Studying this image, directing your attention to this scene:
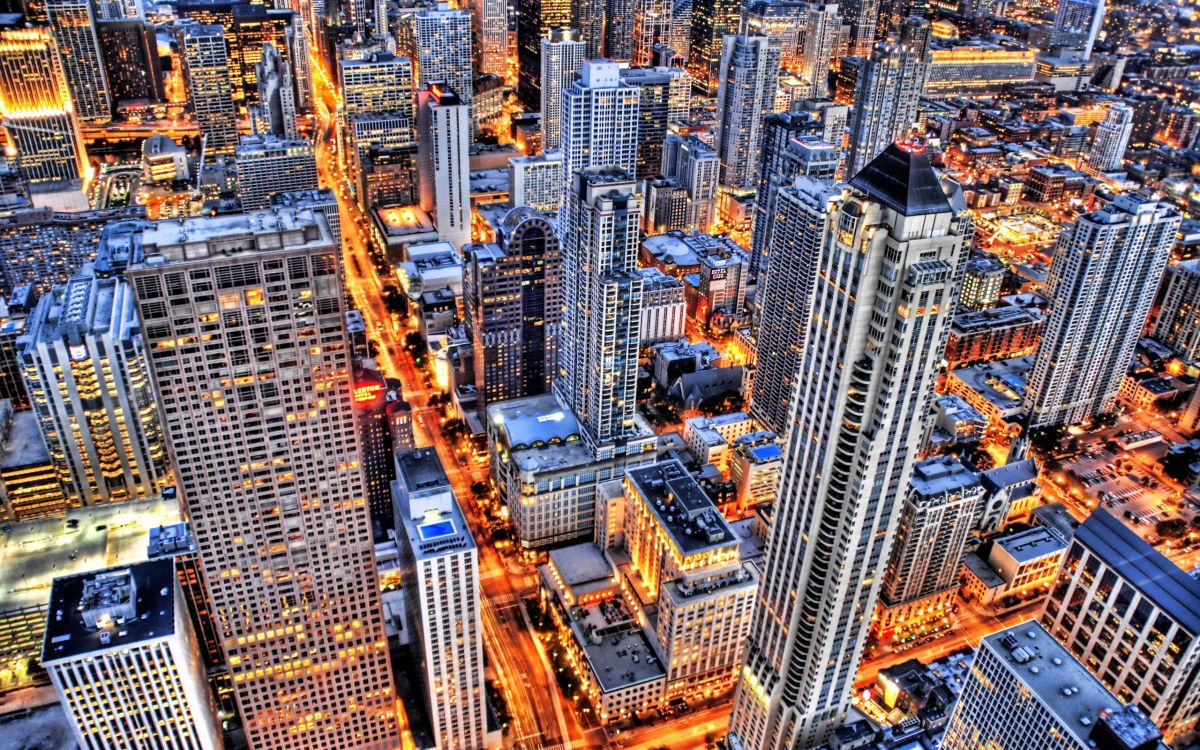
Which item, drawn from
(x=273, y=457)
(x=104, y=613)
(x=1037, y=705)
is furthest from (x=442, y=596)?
(x=1037, y=705)

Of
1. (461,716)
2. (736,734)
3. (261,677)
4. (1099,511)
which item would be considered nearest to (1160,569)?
(1099,511)

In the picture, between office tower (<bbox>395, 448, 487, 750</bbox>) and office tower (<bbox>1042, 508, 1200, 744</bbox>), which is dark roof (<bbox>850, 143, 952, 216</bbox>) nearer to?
office tower (<bbox>1042, 508, 1200, 744</bbox>)

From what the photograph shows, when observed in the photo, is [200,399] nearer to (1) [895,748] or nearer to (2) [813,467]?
(2) [813,467]

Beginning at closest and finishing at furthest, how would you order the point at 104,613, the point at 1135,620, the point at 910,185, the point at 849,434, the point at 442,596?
the point at 910,185
the point at 849,434
the point at 104,613
the point at 1135,620
the point at 442,596

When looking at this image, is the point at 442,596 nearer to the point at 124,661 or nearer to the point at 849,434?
the point at 124,661

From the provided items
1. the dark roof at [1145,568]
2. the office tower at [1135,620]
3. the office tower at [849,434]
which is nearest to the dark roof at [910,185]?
the office tower at [849,434]

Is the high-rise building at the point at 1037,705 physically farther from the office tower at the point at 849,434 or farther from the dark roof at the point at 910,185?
the dark roof at the point at 910,185
